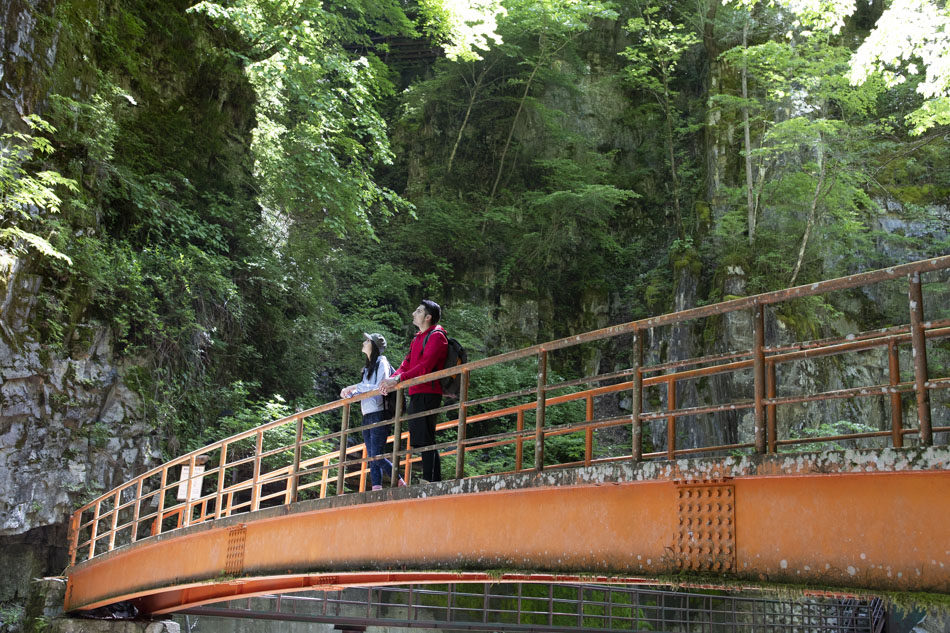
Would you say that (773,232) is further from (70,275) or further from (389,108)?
(70,275)

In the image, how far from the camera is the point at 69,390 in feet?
43.5

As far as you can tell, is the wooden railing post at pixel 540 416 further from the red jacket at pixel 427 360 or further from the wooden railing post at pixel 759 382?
the wooden railing post at pixel 759 382

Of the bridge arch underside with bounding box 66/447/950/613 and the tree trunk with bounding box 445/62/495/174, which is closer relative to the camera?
the bridge arch underside with bounding box 66/447/950/613

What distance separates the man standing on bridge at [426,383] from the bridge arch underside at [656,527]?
1.33ft

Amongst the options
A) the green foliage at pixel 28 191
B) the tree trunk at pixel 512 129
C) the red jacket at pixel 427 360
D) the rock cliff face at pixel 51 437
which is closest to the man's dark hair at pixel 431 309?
the red jacket at pixel 427 360

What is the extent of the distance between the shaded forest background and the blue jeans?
24.1 feet

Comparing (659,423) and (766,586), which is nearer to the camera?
(766,586)

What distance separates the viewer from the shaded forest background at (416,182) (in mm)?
Result: 14438

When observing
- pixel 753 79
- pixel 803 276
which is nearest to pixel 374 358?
pixel 803 276

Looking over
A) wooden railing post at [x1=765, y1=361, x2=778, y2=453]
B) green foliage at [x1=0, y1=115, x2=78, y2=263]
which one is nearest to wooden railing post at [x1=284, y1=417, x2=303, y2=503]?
wooden railing post at [x1=765, y1=361, x2=778, y2=453]

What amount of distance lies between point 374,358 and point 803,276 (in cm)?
1731

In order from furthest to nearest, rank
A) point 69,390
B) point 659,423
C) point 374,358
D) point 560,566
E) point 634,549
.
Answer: point 659,423
point 69,390
point 374,358
point 560,566
point 634,549

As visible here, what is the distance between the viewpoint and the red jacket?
701 centimetres

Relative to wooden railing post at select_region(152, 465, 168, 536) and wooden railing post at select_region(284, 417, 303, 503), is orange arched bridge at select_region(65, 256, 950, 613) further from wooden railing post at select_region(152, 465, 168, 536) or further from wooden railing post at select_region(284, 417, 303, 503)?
wooden railing post at select_region(152, 465, 168, 536)
